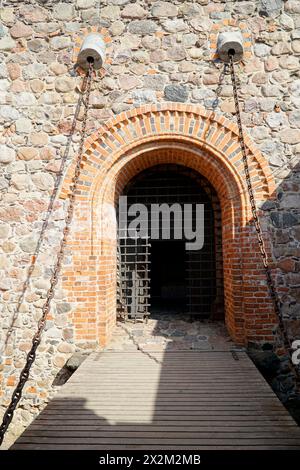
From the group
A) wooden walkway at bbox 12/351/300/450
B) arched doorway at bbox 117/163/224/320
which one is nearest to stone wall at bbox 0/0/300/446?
wooden walkway at bbox 12/351/300/450

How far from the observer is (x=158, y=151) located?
4.41 metres

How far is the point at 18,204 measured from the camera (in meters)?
4.25

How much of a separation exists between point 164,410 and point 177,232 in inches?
124

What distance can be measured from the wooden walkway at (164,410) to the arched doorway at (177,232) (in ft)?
4.87

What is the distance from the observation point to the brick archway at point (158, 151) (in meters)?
4.09

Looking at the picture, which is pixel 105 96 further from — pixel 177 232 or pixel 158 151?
pixel 177 232

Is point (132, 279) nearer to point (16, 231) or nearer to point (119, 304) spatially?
point (119, 304)

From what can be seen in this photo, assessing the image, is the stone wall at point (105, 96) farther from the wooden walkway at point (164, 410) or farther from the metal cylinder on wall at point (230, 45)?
the wooden walkway at point (164, 410)

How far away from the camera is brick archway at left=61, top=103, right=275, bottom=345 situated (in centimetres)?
409

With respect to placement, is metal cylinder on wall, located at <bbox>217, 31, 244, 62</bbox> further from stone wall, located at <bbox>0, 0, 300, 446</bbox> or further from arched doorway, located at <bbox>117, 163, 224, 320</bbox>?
arched doorway, located at <bbox>117, 163, 224, 320</bbox>

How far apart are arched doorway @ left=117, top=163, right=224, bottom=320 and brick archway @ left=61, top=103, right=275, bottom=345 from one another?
2.41 feet

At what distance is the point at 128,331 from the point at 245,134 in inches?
135

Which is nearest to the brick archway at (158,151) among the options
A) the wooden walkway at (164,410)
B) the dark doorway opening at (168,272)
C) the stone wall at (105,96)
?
the stone wall at (105,96)
